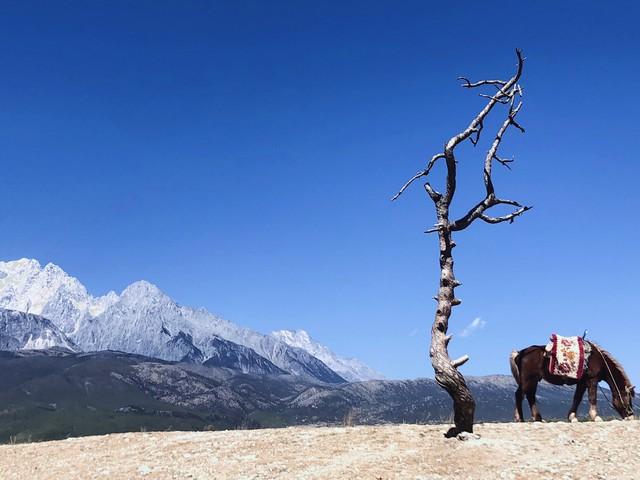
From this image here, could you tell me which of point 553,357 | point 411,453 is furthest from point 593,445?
point 553,357

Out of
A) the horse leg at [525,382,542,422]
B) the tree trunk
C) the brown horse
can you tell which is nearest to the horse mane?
the brown horse

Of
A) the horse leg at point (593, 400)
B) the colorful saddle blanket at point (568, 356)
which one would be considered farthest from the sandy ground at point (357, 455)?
the colorful saddle blanket at point (568, 356)

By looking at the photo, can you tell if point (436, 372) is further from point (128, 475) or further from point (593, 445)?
point (128, 475)

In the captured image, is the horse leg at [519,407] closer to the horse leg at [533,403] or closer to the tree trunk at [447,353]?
the horse leg at [533,403]

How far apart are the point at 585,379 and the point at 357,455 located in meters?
14.4

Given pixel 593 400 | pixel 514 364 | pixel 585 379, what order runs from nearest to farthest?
pixel 593 400, pixel 585 379, pixel 514 364

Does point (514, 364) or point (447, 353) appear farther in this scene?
point (514, 364)

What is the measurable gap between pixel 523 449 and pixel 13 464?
66.1 ft

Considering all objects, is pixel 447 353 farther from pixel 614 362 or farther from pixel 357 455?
pixel 614 362

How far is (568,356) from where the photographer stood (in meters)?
27.6

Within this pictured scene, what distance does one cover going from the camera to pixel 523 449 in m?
19.0

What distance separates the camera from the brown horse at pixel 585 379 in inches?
1065

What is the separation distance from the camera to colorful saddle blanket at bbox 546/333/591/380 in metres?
27.5

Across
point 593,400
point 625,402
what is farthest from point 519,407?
point 625,402
